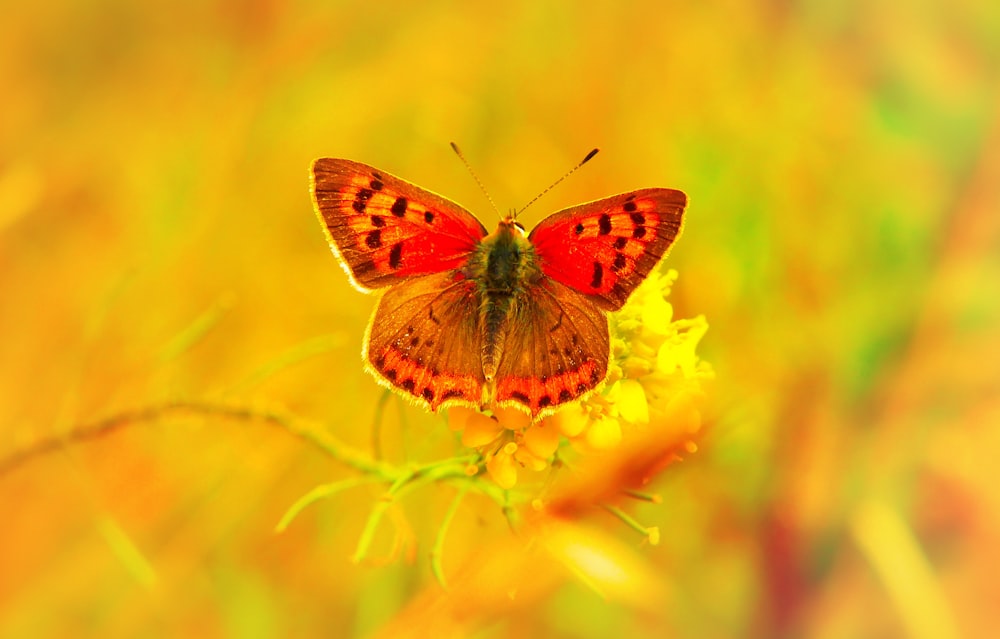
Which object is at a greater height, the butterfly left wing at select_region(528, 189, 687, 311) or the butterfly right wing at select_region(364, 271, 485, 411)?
the butterfly left wing at select_region(528, 189, 687, 311)

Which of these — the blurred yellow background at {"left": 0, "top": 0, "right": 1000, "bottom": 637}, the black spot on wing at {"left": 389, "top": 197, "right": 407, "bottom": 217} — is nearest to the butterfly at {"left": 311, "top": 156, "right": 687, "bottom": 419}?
the black spot on wing at {"left": 389, "top": 197, "right": 407, "bottom": 217}

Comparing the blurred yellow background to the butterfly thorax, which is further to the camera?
the blurred yellow background

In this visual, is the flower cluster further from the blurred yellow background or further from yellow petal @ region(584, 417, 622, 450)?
the blurred yellow background

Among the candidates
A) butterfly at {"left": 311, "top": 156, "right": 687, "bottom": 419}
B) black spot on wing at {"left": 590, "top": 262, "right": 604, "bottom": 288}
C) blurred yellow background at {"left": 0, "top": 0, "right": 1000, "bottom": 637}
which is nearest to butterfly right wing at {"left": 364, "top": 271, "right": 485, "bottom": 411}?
A: butterfly at {"left": 311, "top": 156, "right": 687, "bottom": 419}

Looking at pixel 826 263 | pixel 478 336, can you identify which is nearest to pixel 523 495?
pixel 478 336

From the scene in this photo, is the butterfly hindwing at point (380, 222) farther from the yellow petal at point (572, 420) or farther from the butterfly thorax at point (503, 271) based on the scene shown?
the yellow petal at point (572, 420)

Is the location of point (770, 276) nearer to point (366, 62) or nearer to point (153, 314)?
point (366, 62)

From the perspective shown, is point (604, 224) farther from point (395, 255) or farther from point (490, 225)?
point (490, 225)
